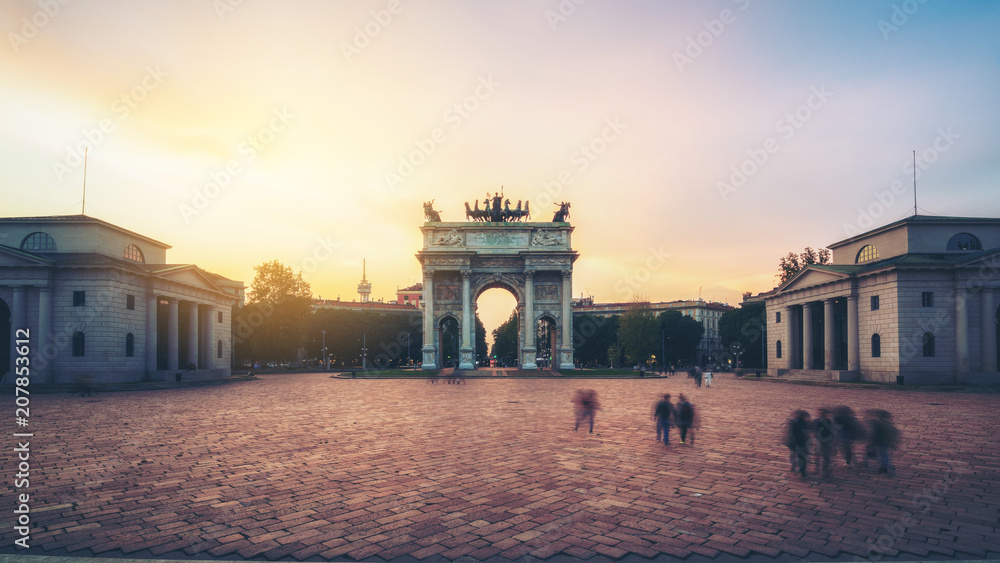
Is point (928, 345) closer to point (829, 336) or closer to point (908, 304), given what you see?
point (908, 304)

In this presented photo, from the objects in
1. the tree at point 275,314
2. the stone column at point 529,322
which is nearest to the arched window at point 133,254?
the tree at point 275,314

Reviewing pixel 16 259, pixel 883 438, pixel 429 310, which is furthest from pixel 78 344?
pixel 883 438

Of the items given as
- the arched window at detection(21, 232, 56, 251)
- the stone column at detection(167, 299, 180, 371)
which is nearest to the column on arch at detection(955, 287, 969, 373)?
the stone column at detection(167, 299, 180, 371)

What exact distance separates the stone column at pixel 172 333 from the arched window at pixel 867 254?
185 ft

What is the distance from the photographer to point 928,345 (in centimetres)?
3781

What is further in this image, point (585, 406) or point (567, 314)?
point (567, 314)

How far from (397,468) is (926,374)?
39987 millimetres

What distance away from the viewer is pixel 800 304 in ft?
165

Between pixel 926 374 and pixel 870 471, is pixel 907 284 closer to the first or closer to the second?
pixel 926 374

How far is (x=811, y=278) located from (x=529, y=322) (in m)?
26.4

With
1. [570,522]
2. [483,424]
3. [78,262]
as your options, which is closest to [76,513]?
[570,522]

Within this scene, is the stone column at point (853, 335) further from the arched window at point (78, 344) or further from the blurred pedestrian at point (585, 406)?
the arched window at point (78, 344)

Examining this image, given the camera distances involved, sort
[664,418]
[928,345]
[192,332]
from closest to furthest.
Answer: [664,418] → [928,345] → [192,332]

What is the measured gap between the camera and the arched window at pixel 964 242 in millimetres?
42656
